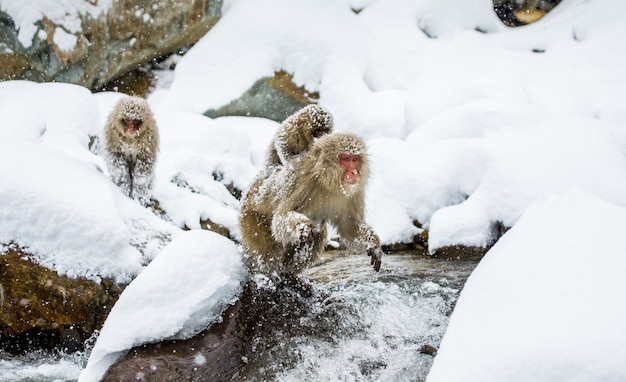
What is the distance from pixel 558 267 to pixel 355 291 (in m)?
1.93

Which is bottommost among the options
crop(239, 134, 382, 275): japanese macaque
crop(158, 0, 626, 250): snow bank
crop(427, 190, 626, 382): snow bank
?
crop(158, 0, 626, 250): snow bank

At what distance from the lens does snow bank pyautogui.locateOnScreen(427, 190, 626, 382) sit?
1364mm

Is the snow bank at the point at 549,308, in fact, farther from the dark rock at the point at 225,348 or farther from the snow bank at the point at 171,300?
the snow bank at the point at 171,300

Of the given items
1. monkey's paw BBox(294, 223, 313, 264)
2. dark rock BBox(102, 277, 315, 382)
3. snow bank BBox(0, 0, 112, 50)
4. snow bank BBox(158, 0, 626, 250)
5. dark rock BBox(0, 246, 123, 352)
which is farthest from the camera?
snow bank BBox(0, 0, 112, 50)

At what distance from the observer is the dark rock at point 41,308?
10.9 feet

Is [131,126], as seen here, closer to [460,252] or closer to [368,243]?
[368,243]

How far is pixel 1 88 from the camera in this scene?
766cm

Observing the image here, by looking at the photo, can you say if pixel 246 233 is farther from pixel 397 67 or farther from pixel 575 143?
pixel 397 67

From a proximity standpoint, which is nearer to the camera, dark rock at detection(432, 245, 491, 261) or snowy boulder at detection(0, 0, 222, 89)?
dark rock at detection(432, 245, 491, 261)

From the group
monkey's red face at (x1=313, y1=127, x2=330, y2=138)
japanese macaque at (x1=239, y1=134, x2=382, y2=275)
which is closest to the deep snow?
japanese macaque at (x1=239, y1=134, x2=382, y2=275)

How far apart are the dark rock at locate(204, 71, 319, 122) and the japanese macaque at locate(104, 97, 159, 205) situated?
149 inches

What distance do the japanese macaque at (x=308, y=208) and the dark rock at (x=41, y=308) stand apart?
1140mm

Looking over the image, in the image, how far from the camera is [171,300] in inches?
99.1

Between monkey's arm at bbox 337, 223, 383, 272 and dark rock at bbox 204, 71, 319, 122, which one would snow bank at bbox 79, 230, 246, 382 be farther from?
dark rock at bbox 204, 71, 319, 122
